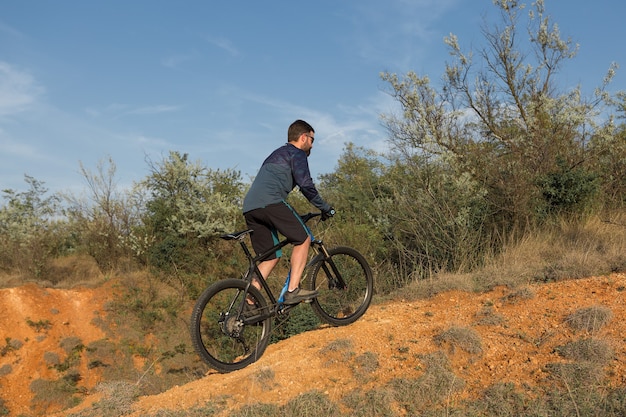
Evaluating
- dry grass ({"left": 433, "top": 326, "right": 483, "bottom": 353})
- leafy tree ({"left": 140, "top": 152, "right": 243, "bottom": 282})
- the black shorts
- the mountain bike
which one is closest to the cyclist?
the black shorts

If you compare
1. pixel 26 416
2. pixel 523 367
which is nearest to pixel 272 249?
pixel 523 367

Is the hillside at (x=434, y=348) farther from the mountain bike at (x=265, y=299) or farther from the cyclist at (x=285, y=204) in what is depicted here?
the cyclist at (x=285, y=204)

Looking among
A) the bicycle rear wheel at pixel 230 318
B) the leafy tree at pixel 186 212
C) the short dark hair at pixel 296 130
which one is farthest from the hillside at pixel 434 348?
the leafy tree at pixel 186 212

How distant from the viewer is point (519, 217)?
10.2 meters

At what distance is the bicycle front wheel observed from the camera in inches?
218

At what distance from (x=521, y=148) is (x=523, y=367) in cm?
873

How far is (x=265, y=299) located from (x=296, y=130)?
1.68 meters

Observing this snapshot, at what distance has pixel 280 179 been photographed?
484 cm

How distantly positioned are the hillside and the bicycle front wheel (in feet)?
0.71

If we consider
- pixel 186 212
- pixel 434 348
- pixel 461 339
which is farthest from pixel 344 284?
pixel 186 212

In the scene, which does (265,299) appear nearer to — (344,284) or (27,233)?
(344,284)

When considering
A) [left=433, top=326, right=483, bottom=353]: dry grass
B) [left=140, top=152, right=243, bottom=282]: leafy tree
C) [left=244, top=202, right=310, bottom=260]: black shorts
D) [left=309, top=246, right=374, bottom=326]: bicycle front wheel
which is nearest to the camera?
[left=433, top=326, right=483, bottom=353]: dry grass

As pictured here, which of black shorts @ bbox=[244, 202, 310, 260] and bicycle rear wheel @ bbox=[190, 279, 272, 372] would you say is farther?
black shorts @ bbox=[244, 202, 310, 260]

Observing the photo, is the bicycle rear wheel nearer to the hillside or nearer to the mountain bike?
the mountain bike
